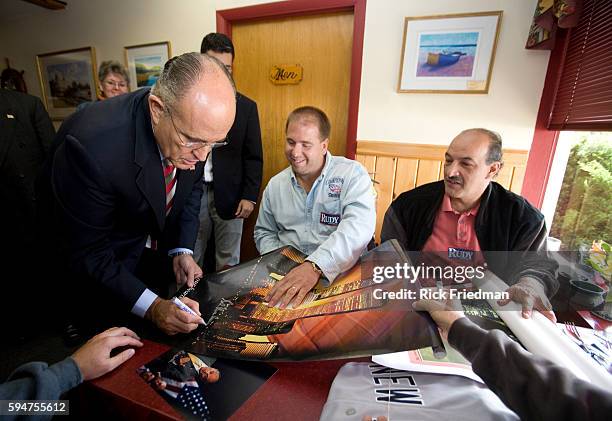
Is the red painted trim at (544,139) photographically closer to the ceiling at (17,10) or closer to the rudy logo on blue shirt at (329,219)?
the rudy logo on blue shirt at (329,219)

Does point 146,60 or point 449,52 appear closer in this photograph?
point 449,52

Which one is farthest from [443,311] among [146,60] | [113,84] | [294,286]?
[146,60]

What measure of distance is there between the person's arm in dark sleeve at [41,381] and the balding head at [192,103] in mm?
548

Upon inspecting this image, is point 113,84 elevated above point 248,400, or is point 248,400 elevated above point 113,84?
point 113,84

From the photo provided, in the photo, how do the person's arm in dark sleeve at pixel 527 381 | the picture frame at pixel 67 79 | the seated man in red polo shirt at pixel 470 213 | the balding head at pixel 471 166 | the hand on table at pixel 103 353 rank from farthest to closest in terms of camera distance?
the picture frame at pixel 67 79 < the balding head at pixel 471 166 < the seated man in red polo shirt at pixel 470 213 < the hand on table at pixel 103 353 < the person's arm in dark sleeve at pixel 527 381

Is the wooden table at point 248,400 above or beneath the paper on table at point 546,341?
beneath

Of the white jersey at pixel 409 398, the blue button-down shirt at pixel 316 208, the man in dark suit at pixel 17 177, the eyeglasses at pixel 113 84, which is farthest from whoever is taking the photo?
the eyeglasses at pixel 113 84

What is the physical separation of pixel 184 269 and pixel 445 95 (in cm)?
188

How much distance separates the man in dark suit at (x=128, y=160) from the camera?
2.56ft

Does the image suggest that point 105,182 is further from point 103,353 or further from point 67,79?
point 67,79

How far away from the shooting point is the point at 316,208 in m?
1.43

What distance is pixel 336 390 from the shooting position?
1.72ft

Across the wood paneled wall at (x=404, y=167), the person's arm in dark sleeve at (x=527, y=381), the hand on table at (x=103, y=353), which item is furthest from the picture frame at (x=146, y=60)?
the person's arm in dark sleeve at (x=527, y=381)

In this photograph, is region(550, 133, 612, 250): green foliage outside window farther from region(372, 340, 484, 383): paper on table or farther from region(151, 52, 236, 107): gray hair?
region(151, 52, 236, 107): gray hair
